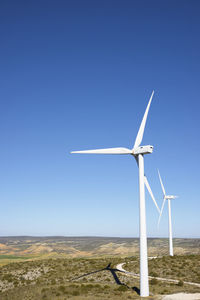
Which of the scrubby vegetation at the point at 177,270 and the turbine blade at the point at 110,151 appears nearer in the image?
the turbine blade at the point at 110,151

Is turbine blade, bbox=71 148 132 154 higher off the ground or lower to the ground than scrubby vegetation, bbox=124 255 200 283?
higher

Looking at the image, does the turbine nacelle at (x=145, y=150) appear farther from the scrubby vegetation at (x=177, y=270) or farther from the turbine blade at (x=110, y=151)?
the scrubby vegetation at (x=177, y=270)

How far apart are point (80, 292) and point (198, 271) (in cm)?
2451

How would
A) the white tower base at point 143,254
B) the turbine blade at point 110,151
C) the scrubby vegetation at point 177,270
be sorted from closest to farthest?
the white tower base at point 143,254 → the turbine blade at point 110,151 → the scrubby vegetation at point 177,270

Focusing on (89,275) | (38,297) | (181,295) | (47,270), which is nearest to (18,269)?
(47,270)

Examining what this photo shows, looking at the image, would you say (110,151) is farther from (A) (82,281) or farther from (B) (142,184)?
(A) (82,281)

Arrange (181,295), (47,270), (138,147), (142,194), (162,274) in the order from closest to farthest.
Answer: (181,295) < (142,194) < (138,147) < (162,274) < (47,270)

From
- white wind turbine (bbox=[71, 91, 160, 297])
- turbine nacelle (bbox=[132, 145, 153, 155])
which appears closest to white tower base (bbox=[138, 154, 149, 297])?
white wind turbine (bbox=[71, 91, 160, 297])

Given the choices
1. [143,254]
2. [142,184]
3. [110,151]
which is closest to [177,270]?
[143,254]

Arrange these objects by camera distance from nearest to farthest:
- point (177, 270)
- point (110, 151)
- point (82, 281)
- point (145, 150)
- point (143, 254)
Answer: point (143, 254), point (145, 150), point (110, 151), point (82, 281), point (177, 270)

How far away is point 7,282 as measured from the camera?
5266 cm

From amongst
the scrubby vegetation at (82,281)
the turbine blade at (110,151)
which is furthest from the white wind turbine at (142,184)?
the scrubby vegetation at (82,281)

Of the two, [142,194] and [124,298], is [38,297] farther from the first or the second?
[142,194]

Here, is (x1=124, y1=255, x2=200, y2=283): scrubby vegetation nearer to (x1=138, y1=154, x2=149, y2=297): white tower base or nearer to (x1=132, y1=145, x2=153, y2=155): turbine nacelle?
(x1=138, y1=154, x2=149, y2=297): white tower base
